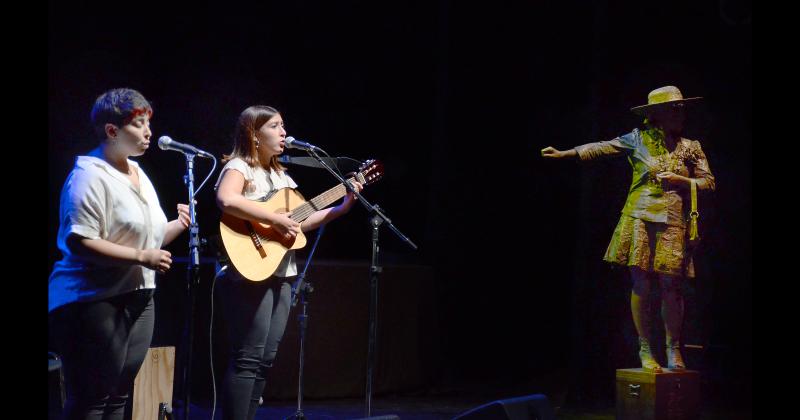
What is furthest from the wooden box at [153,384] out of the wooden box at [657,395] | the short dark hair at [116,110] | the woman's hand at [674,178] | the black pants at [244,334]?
the woman's hand at [674,178]

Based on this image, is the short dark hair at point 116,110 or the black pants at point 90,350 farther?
the short dark hair at point 116,110

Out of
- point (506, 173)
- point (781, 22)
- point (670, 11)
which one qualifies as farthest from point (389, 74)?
point (781, 22)

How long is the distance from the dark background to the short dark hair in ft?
7.51

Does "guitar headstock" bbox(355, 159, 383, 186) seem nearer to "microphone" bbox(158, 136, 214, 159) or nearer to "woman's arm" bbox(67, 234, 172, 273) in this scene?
"microphone" bbox(158, 136, 214, 159)

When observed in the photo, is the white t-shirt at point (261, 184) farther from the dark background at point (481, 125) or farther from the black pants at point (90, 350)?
the dark background at point (481, 125)

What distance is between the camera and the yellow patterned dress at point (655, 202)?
4.47m

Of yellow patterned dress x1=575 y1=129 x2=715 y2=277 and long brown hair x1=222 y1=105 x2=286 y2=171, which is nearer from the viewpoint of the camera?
long brown hair x1=222 y1=105 x2=286 y2=171

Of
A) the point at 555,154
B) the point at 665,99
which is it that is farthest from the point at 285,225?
the point at 665,99

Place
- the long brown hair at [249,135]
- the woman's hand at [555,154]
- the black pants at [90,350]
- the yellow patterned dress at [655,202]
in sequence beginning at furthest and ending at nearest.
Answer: the yellow patterned dress at [655,202] → the woman's hand at [555,154] → the long brown hair at [249,135] → the black pants at [90,350]

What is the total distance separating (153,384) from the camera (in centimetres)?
411

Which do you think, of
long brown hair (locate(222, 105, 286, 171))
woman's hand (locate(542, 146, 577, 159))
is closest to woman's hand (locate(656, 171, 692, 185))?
woman's hand (locate(542, 146, 577, 159))

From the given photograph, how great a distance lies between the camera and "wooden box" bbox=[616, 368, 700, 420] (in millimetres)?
4375

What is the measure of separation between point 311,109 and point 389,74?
2.45 ft

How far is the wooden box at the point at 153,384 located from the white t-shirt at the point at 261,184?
0.98m
